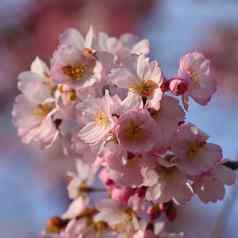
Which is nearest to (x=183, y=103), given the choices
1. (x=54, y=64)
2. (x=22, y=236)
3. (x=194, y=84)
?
(x=194, y=84)

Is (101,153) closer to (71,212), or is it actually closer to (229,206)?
(71,212)

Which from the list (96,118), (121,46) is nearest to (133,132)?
(96,118)

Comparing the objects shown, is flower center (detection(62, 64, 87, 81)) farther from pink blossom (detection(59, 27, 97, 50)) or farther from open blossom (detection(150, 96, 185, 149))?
open blossom (detection(150, 96, 185, 149))

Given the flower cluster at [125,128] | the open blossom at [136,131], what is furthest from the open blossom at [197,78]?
the open blossom at [136,131]

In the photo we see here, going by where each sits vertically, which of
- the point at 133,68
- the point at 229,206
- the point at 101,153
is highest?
the point at 133,68

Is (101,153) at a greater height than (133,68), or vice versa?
(133,68)

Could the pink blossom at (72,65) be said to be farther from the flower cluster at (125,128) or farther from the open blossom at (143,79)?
the open blossom at (143,79)
